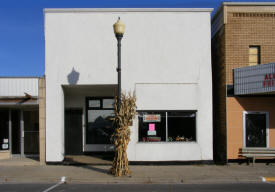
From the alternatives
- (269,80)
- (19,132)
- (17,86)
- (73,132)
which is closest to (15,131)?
(19,132)

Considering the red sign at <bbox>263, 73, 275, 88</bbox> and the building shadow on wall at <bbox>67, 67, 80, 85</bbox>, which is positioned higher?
the building shadow on wall at <bbox>67, 67, 80, 85</bbox>

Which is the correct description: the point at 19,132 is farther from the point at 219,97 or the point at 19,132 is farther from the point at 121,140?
the point at 219,97

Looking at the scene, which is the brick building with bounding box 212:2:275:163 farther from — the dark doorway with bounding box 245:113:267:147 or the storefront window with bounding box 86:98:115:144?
the storefront window with bounding box 86:98:115:144

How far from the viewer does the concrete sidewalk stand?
959 centimetres

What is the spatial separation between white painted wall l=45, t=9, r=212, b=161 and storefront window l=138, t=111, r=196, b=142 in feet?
0.94

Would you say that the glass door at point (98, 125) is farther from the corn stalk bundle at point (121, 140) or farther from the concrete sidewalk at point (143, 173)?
the corn stalk bundle at point (121, 140)

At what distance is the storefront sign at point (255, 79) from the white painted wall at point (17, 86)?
9.19m

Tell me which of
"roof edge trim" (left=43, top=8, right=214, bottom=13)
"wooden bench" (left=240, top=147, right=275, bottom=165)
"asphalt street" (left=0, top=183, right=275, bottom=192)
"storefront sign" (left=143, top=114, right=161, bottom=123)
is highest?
"roof edge trim" (left=43, top=8, right=214, bottom=13)

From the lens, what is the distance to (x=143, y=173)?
34.2ft

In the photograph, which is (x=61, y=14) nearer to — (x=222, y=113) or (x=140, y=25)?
(x=140, y=25)

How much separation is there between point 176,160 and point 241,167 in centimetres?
267

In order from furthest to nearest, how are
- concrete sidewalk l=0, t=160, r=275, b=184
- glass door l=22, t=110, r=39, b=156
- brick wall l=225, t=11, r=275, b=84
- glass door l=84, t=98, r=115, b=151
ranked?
glass door l=84, t=98, r=115, b=151 < glass door l=22, t=110, r=39, b=156 < brick wall l=225, t=11, r=275, b=84 < concrete sidewalk l=0, t=160, r=275, b=184

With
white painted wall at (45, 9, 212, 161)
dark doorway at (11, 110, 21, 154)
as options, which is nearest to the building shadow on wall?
white painted wall at (45, 9, 212, 161)

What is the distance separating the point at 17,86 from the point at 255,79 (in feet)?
34.8
